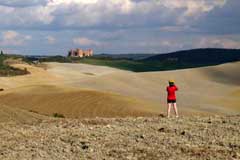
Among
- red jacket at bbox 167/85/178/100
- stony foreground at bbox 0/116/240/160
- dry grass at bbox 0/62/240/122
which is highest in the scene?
red jacket at bbox 167/85/178/100

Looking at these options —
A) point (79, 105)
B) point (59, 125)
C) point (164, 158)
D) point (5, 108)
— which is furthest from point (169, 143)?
point (79, 105)

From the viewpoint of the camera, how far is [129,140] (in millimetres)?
16328

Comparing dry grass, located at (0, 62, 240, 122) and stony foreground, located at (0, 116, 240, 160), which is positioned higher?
stony foreground, located at (0, 116, 240, 160)

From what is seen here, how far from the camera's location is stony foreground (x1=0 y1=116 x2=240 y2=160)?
14.7m

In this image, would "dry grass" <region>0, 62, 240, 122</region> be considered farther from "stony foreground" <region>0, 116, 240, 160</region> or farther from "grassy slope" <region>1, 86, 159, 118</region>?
"stony foreground" <region>0, 116, 240, 160</region>

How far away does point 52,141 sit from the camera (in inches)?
658

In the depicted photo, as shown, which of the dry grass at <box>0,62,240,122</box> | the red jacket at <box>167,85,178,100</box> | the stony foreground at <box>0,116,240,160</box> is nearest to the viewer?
the stony foreground at <box>0,116,240,160</box>

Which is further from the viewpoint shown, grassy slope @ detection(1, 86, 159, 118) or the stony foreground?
grassy slope @ detection(1, 86, 159, 118)

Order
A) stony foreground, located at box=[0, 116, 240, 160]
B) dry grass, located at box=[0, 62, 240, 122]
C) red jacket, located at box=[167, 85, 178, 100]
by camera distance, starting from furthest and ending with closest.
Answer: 1. dry grass, located at box=[0, 62, 240, 122]
2. red jacket, located at box=[167, 85, 178, 100]
3. stony foreground, located at box=[0, 116, 240, 160]

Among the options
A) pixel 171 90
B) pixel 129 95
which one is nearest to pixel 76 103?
pixel 129 95

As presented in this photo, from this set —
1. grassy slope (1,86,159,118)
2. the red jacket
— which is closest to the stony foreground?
the red jacket

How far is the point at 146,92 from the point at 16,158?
7581 centimetres

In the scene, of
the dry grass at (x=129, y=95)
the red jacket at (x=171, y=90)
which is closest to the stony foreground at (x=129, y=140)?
the red jacket at (x=171, y=90)

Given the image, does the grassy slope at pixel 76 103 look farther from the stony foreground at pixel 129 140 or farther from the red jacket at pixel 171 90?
the stony foreground at pixel 129 140
